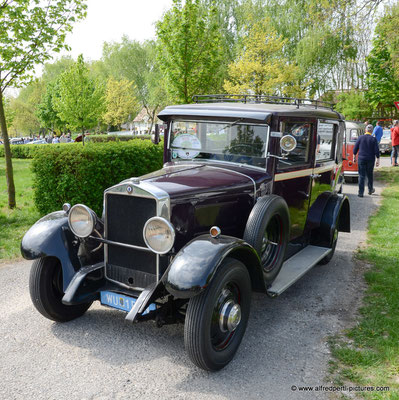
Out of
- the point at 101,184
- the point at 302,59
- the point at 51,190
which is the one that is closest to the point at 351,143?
the point at 101,184

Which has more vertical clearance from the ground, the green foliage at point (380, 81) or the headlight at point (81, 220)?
the green foliage at point (380, 81)

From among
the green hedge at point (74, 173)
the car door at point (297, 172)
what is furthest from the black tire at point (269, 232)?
the green hedge at point (74, 173)

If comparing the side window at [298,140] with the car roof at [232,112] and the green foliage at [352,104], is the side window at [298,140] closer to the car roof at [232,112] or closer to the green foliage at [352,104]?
the car roof at [232,112]

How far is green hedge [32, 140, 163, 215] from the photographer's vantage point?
734cm

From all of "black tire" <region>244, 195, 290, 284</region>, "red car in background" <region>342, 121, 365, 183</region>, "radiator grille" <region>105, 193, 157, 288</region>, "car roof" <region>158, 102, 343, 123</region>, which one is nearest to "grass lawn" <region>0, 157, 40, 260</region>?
"radiator grille" <region>105, 193, 157, 288</region>

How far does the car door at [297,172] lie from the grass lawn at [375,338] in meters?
1.20

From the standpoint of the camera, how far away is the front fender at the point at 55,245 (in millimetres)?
3730

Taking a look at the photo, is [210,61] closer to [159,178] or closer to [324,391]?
[159,178]

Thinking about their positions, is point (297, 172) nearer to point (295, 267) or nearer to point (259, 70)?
point (295, 267)

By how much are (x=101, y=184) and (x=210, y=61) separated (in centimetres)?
638

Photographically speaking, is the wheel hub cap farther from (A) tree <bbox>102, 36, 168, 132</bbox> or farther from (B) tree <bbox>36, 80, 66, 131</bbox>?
(B) tree <bbox>36, 80, 66, 131</bbox>

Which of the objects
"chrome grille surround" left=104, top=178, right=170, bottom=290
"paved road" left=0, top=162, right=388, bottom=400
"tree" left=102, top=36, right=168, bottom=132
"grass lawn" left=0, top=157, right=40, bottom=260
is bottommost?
"grass lawn" left=0, top=157, right=40, bottom=260

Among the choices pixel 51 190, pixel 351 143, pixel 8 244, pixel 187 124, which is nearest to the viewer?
pixel 187 124

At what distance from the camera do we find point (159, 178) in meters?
3.92
